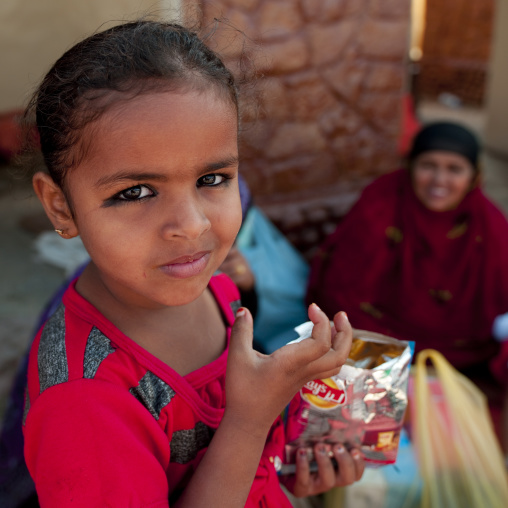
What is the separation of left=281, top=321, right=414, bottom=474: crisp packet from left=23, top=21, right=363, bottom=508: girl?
93mm

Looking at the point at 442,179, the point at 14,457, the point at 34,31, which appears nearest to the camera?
the point at 14,457

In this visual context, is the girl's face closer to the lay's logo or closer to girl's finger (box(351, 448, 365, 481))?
the lay's logo

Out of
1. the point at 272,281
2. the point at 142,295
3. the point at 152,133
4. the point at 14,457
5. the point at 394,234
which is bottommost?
the point at 272,281

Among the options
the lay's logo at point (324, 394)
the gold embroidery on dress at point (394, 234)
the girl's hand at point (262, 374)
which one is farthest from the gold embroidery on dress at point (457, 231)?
the girl's hand at point (262, 374)

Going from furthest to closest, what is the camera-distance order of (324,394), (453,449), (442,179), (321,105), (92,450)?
(321,105) → (442,179) → (453,449) → (324,394) → (92,450)

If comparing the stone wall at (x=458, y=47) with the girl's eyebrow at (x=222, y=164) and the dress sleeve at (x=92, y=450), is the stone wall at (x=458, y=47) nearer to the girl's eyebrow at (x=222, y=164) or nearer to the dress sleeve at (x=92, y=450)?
the girl's eyebrow at (x=222, y=164)

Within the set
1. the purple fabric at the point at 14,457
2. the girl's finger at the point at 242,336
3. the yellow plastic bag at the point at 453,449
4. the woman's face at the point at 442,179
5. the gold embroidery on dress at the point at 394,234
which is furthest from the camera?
the gold embroidery on dress at the point at 394,234

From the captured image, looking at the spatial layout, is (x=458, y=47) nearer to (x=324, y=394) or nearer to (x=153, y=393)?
(x=324, y=394)

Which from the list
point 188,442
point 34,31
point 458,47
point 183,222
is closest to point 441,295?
point 188,442

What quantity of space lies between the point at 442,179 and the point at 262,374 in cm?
204

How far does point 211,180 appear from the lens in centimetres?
90

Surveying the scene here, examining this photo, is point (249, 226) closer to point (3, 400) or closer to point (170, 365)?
point (3, 400)

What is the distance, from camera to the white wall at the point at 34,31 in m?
3.68

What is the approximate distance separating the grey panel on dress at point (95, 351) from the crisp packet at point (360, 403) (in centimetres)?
34
